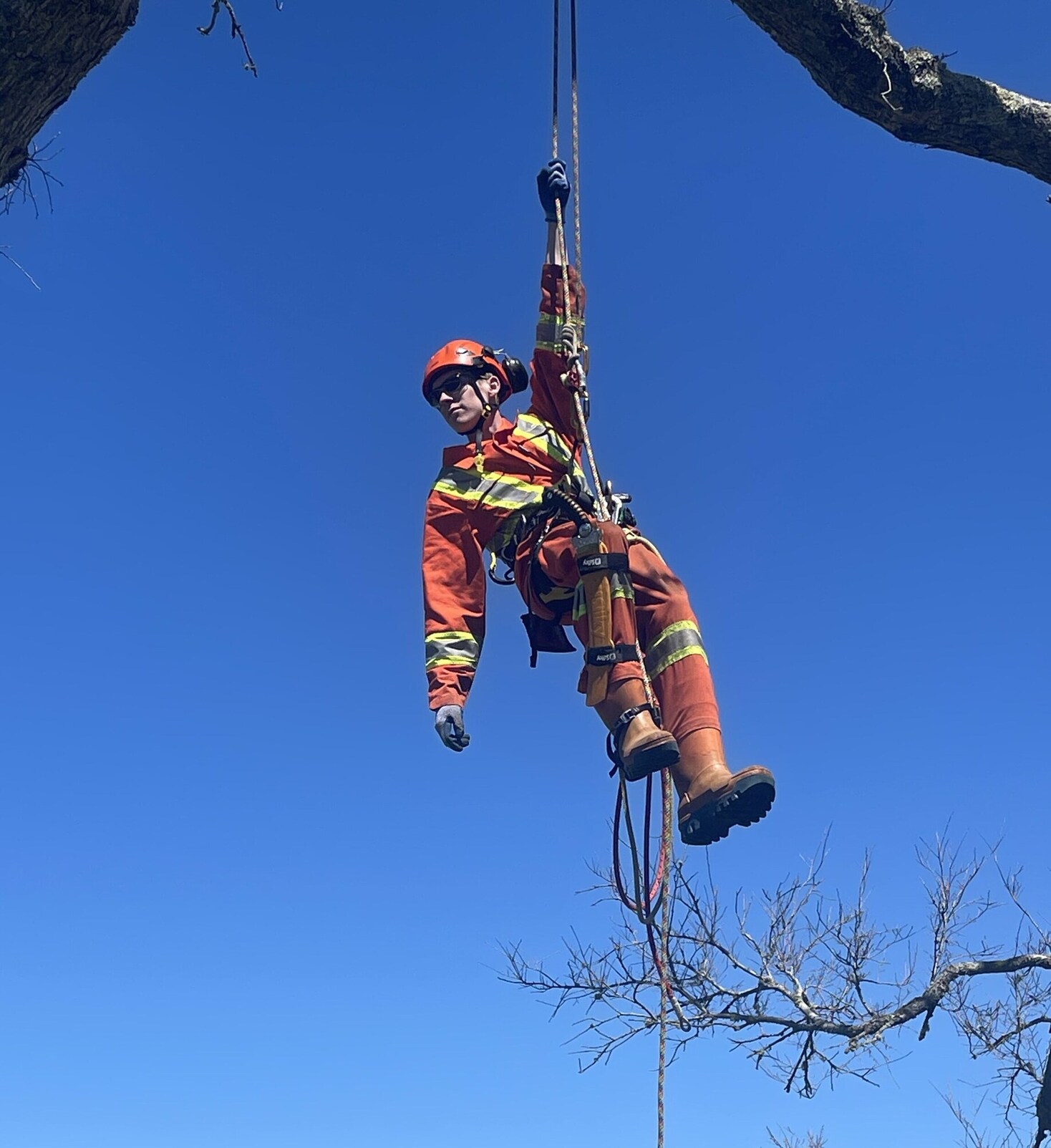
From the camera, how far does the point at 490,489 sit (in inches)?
191

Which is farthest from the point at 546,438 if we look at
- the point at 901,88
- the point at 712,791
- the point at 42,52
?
the point at 42,52

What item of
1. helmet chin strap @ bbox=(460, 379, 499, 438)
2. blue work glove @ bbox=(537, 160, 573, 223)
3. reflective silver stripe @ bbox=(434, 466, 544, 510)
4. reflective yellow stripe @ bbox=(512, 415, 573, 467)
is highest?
blue work glove @ bbox=(537, 160, 573, 223)

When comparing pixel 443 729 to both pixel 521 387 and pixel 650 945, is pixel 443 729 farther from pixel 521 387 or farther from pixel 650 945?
pixel 521 387

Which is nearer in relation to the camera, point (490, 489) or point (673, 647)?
point (673, 647)

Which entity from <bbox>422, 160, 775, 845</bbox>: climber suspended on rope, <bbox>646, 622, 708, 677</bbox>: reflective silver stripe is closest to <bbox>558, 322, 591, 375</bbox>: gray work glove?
<bbox>422, 160, 775, 845</bbox>: climber suspended on rope

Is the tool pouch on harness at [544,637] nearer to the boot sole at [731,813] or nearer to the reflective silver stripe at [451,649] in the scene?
the reflective silver stripe at [451,649]

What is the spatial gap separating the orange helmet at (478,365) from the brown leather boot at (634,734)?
139cm

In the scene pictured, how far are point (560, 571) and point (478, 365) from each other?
0.93 metres

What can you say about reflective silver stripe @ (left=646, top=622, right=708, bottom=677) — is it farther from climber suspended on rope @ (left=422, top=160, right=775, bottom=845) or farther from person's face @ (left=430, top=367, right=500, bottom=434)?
person's face @ (left=430, top=367, right=500, bottom=434)

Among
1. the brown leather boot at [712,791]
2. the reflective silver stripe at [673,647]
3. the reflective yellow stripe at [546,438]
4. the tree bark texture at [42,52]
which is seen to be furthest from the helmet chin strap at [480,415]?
the tree bark texture at [42,52]

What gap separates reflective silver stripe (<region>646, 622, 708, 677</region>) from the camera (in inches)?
178

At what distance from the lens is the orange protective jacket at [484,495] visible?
4699 mm

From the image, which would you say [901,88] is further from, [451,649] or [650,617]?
[451,649]

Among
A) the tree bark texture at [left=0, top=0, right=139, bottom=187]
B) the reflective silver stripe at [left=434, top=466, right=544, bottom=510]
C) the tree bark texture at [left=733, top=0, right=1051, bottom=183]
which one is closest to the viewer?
the tree bark texture at [left=0, top=0, right=139, bottom=187]
